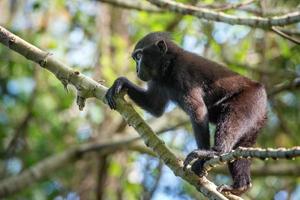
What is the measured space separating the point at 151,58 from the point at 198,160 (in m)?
2.19

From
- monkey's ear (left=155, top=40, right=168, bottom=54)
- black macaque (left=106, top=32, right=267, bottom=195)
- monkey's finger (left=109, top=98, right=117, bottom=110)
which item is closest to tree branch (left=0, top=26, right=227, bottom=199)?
monkey's finger (left=109, top=98, right=117, bottom=110)

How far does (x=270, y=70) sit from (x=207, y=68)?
2.05 metres

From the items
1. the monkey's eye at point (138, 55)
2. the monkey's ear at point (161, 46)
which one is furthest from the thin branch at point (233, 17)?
the monkey's eye at point (138, 55)

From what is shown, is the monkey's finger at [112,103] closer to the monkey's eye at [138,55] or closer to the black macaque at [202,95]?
the black macaque at [202,95]

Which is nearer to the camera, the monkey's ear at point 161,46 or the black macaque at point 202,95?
the black macaque at point 202,95

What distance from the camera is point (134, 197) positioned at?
944cm

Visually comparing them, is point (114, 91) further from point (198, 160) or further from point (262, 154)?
point (262, 154)

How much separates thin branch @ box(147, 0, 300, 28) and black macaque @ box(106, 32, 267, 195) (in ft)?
2.00

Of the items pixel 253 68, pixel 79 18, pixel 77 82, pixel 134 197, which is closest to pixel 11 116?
pixel 79 18

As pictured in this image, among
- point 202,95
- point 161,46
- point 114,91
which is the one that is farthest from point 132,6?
point 114,91

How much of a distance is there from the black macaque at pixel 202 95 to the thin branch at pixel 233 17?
611mm

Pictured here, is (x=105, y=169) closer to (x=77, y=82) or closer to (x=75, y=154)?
(x=75, y=154)

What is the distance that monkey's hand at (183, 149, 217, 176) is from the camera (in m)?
5.12

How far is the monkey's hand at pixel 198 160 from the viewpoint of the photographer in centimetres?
512
